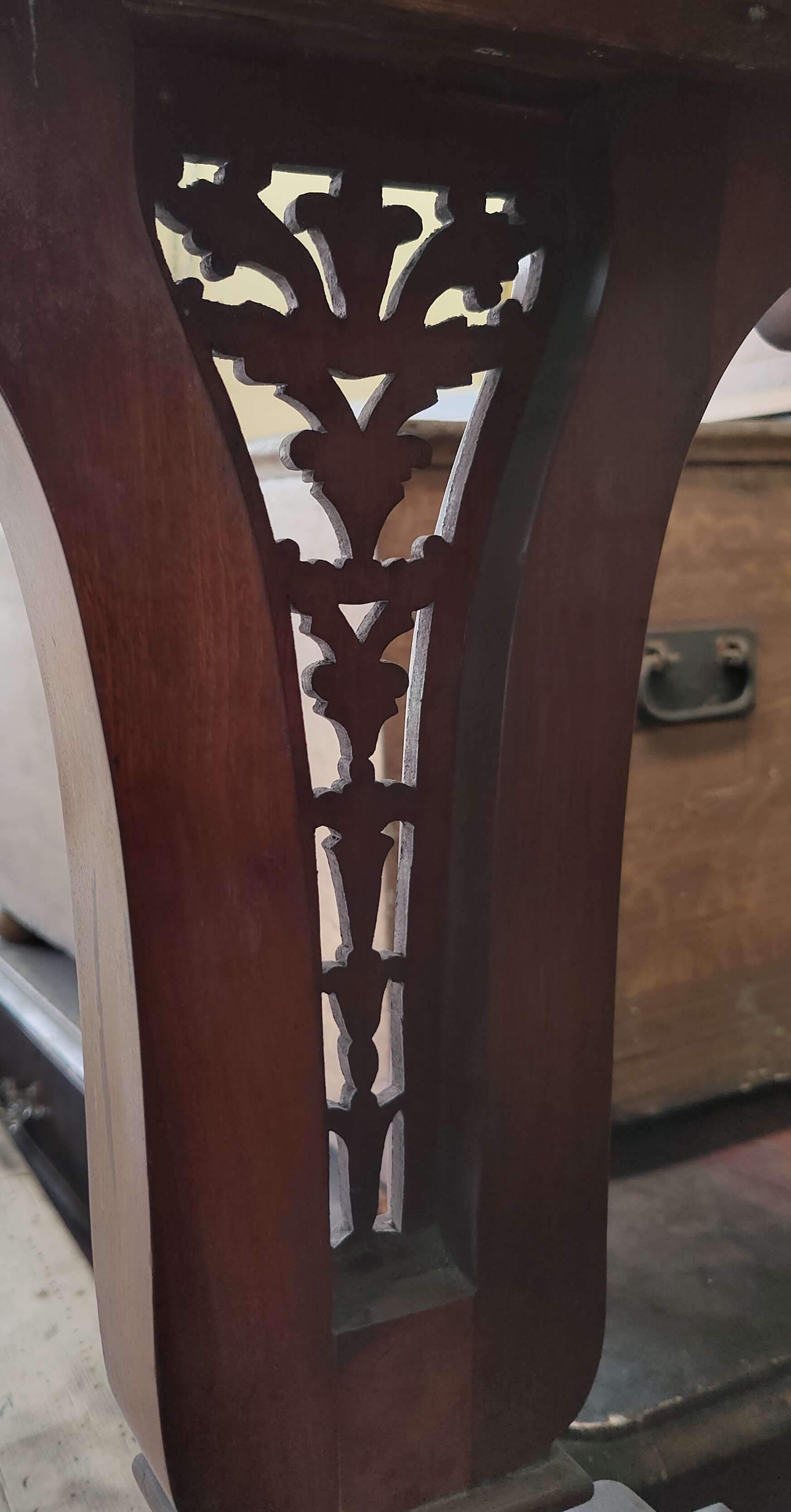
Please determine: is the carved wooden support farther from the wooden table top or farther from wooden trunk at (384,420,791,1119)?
wooden trunk at (384,420,791,1119)

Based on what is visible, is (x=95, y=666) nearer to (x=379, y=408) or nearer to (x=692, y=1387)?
(x=379, y=408)

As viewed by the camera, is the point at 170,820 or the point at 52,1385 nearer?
the point at 170,820

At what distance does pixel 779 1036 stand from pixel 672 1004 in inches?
6.2

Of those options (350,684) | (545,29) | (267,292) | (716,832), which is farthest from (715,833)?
(267,292)

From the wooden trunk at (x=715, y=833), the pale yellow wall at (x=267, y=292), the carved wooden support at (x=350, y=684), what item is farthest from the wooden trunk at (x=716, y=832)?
the pale yellow wall at (x=267, y=292)

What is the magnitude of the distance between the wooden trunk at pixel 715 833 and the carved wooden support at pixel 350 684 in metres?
0.39

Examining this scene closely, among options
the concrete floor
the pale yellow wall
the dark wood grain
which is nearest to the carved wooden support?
the dark wood grain

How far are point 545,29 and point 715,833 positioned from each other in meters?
0.73

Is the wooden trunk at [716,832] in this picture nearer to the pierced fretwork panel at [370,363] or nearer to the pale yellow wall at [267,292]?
the pierced fretwork panel at [370,363]

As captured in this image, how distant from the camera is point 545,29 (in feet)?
1.51

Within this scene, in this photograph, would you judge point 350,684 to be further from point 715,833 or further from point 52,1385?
point 52,1385

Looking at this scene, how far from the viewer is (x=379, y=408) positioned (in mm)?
540

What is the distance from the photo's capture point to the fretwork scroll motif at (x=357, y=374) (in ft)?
1.65

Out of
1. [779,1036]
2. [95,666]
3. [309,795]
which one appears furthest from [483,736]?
[779,1036]
